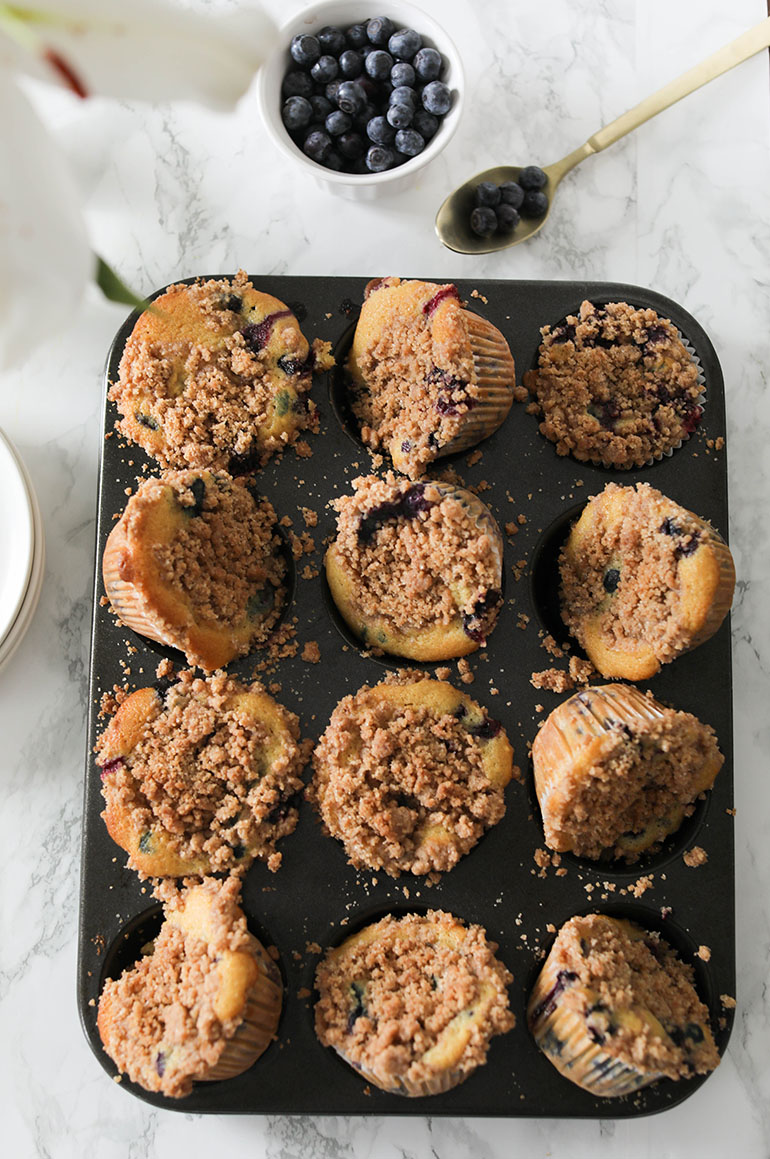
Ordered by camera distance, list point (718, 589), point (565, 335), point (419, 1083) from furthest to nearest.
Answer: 1. point (565, 335)
2. point (718, 589)
3. point (419, 1083)

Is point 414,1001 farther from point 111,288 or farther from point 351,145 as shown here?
point 351,145

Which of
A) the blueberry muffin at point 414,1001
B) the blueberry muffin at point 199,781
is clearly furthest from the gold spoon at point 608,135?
the blueberry muffin at point 414,1001

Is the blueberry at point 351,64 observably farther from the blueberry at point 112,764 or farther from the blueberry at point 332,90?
the blueberry at point 112,764

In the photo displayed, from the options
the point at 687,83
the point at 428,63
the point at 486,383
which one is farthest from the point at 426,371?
the point at 687,83

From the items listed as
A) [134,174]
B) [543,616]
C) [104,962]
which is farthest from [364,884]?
[134,174]

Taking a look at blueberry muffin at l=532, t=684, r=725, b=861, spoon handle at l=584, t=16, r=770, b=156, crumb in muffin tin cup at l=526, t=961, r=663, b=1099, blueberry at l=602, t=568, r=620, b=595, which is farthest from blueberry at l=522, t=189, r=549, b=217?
crumb in muffin tin cup at l=526, t=961, r=663, b=1099

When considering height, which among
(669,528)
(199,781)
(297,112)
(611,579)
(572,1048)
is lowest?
(572,1048)
